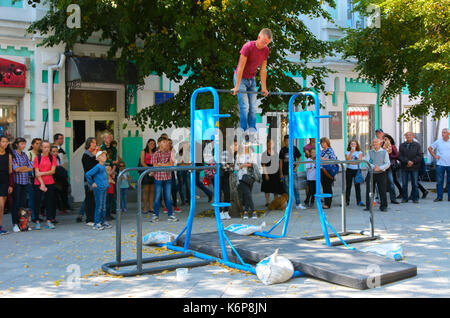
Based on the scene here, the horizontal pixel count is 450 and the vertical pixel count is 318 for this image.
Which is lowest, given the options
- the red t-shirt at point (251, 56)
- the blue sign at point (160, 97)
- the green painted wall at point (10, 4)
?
the red t-shirt at point (251, 56)

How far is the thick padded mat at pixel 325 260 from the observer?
618 cm

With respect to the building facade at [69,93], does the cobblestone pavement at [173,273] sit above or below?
below

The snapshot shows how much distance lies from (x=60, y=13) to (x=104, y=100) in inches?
128

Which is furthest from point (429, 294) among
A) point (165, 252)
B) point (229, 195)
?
point (229, 195)

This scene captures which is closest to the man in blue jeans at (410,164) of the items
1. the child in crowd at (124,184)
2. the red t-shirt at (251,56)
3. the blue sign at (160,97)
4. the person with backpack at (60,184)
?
the blue sign at (160,97)

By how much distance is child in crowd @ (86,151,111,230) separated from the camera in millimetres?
10555

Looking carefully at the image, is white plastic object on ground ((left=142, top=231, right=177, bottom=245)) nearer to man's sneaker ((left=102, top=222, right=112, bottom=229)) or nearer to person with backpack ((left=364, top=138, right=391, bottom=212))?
man's sneaker ((left=102, top=222, right=112, bottom=229))

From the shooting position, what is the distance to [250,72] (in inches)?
318

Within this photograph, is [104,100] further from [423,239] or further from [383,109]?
[383,109]

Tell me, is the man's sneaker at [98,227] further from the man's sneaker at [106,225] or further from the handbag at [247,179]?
the handbag at [247,179]

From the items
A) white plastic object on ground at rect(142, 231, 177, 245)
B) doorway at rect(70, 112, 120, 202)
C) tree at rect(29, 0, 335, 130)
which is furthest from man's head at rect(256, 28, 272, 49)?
doorway at rect(70, 112, 120, 202)

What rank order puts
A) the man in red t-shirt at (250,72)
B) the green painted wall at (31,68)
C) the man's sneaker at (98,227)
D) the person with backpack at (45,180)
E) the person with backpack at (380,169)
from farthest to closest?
the green painted wall at (31,68) → the person with backpack at (380,169) → the person with backpack at (45,180) → the man's sneaker at (98,227) → the man in red t-shirt at (250,72)

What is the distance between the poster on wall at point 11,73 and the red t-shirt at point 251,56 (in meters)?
7.31

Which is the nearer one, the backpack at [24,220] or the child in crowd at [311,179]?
the backpack at [24,220]
